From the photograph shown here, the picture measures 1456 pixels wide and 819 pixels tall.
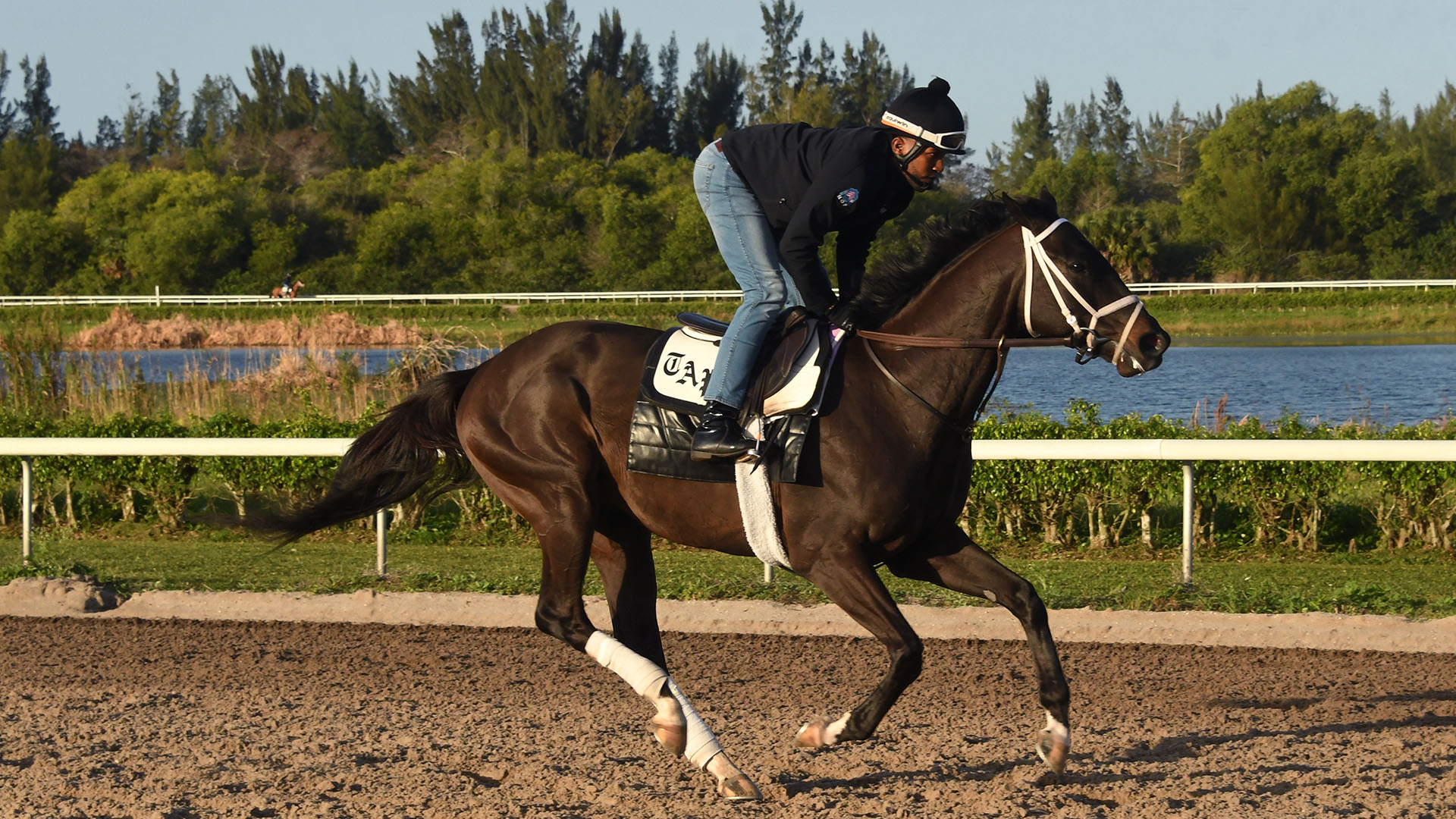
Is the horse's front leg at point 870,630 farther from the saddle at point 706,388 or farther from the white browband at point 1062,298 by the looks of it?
the white browband at point 1062,298

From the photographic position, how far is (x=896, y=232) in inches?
1325

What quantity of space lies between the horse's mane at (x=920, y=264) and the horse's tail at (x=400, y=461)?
1.57 metres

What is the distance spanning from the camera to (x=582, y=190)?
52312 millimetres

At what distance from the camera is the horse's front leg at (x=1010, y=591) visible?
4.04m

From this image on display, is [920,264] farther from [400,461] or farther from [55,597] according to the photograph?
[55,597]

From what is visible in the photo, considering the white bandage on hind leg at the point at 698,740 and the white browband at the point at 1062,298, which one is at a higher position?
the white browband at the point at 1062,298

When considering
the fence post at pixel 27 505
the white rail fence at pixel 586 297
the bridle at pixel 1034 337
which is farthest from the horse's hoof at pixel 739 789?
the white rail fence at pixel 586 297

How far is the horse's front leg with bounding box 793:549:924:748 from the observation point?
13.2ft

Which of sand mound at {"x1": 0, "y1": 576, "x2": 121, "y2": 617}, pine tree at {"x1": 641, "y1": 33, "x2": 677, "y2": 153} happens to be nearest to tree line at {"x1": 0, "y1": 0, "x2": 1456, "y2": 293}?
pine tree at {"x1": 641, "y1": 33, "x2": 677, "y2": 153}

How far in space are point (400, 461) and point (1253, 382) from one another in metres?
13.2

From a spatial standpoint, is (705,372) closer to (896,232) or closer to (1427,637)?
(1427,637)

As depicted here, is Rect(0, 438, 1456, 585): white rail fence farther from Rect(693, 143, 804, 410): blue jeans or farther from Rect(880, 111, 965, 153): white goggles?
Rect(880, 111, 965, 153): white goggles

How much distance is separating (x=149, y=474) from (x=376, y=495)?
532cm

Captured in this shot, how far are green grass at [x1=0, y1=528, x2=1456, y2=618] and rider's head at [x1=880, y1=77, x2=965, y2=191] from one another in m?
3.25
